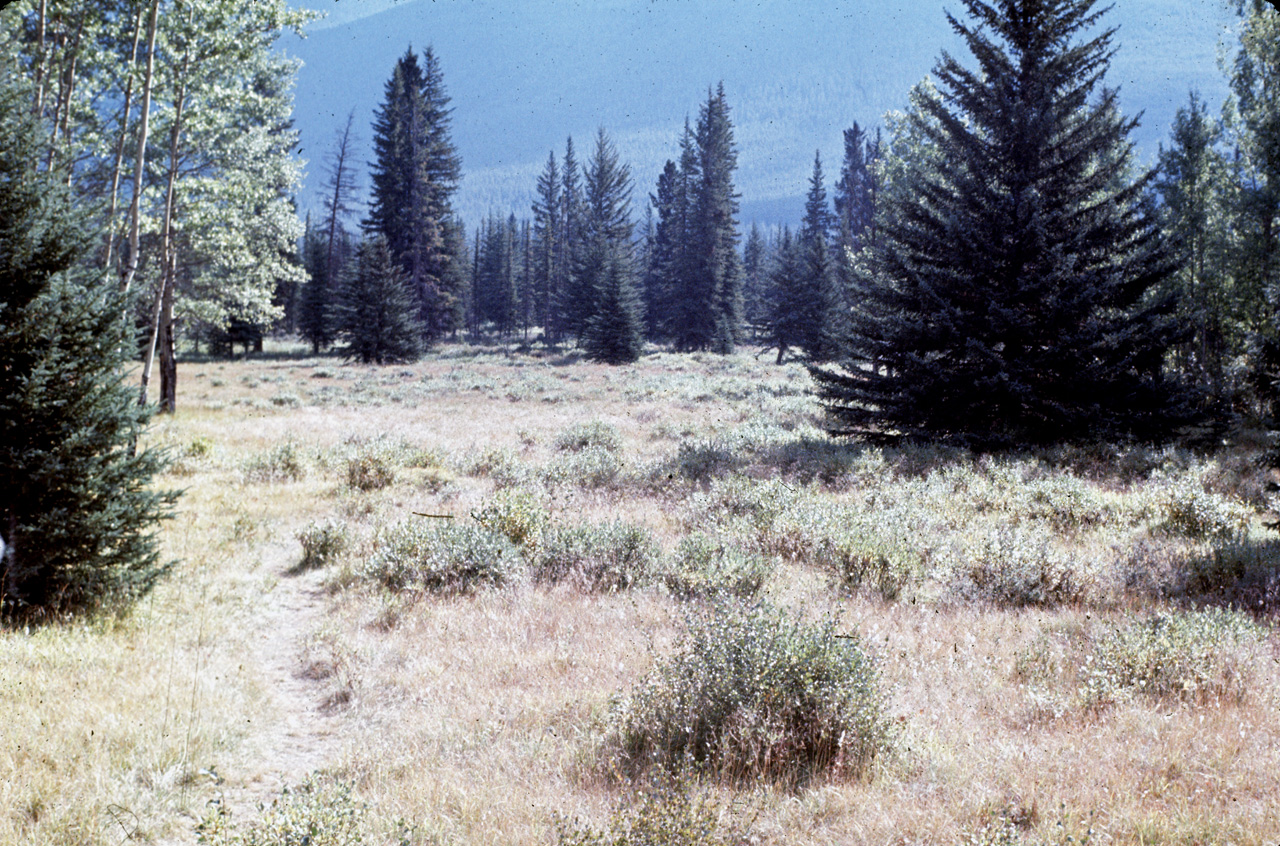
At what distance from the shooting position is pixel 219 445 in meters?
14.9

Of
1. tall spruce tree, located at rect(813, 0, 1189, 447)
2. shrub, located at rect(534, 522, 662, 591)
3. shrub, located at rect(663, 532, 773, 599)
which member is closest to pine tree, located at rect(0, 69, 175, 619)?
shrub, located at rect(534, 522, 662, 591)

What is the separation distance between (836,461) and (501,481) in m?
6.33

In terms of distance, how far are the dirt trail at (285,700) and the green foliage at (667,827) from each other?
5.47ft

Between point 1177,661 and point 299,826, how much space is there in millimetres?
5341

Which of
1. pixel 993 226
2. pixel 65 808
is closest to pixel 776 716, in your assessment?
pixel 65 808

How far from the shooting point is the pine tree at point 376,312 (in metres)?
43.6

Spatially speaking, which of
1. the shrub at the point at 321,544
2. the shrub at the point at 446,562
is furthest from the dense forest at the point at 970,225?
the shrub at the point at 321,544

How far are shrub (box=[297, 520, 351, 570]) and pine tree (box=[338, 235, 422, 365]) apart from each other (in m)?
37.4

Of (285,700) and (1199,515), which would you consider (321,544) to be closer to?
(285,700)

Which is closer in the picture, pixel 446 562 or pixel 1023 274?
pixel 446 562

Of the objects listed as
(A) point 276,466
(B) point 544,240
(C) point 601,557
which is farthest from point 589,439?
(B) point 544,240

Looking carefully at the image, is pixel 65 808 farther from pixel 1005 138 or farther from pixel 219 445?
pixel 1005 138

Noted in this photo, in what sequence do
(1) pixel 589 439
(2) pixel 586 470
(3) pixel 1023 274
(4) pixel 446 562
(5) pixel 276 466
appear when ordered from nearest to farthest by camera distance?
(4) pixel 446 562 < (2) pixel 586 470 < (5) pixel 276 466 < (3) pixel 1023 274 < (1) pixel 589 439

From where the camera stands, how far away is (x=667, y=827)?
296 cm
